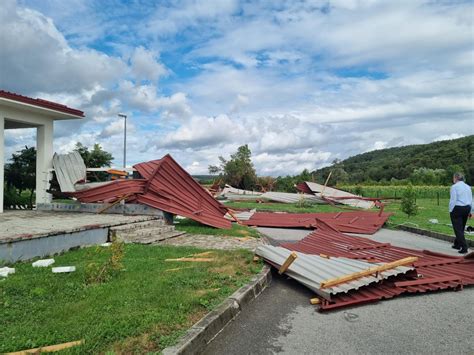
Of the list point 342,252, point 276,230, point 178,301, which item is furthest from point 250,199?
point 178,301

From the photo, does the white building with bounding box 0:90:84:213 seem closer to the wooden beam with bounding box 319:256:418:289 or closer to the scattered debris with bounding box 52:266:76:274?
the scattered debris with bounding box 52:266:76:274

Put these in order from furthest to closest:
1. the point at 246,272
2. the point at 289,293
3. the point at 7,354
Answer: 1. the point at 246,272
2. the point at 289,293
3. the point at 7,354

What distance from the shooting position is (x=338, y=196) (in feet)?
86.5

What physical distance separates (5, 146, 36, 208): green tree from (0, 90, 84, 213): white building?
4.61 feet

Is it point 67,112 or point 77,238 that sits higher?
point 67,112

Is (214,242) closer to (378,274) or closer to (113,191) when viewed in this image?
(113,191)

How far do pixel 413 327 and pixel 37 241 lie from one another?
6138 millimetres

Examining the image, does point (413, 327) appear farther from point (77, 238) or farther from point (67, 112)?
point (67, 112)

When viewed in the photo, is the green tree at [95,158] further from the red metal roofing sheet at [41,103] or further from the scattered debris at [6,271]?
the scattered debris at [6,271]

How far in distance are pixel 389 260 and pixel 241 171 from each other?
33.2 metres

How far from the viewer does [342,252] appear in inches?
319

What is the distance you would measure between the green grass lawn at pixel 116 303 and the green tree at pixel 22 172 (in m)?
9.98

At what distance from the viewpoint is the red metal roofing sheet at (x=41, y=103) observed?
38.1 ft

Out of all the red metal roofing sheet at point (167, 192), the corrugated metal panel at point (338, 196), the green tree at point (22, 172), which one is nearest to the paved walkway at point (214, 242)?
the red metal roofing sheet at point (167, 192)
